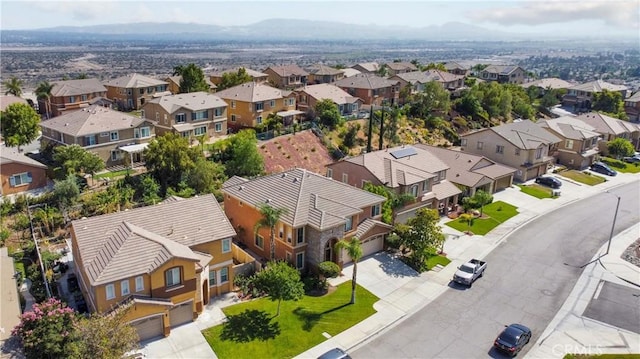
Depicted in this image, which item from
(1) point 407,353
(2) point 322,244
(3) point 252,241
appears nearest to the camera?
(1) point 407,353

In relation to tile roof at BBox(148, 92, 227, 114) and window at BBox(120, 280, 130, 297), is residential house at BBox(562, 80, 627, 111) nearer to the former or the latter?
tile roof at BBox(148, 92, 227, 114)

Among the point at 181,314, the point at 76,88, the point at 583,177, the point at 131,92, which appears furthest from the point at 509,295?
the point at 76,88

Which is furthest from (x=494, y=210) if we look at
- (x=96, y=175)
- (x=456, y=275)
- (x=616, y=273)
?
(x=96, y=175)

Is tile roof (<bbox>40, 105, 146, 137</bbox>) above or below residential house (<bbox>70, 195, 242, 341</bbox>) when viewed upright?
above

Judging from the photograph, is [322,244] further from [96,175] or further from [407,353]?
[96,175]

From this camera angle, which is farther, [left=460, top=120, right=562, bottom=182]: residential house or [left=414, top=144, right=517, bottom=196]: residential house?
[left=460, top=120, right=562, bottom=182]: residential house

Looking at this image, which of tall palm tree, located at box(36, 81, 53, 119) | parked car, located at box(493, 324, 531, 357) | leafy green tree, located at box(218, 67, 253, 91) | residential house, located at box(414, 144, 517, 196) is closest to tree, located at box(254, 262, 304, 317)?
parked car, located at box(493, 324, 531, 357)

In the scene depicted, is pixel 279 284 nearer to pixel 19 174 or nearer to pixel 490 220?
pixel 490 220
